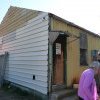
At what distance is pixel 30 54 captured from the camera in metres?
11.8

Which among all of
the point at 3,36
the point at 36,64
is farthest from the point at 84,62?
the point at 3,36

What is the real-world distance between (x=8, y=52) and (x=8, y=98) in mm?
4795

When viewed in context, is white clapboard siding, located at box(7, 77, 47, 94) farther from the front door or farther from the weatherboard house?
the front door

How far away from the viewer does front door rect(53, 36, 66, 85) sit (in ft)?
34.9

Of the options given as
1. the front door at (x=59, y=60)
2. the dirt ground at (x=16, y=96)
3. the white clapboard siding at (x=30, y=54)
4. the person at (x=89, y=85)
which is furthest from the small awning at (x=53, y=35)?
the person at (x=89, y=85)

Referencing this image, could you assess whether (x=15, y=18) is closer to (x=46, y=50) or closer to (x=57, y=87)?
(x=46, y=50)

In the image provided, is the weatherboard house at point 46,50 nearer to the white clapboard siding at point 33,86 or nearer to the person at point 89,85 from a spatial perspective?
the white clapboard siding at point 33,86

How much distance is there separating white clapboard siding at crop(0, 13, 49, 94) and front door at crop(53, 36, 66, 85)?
0.64 metres

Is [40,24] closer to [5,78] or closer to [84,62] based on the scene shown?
[84,62]

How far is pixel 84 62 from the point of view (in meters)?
12.9

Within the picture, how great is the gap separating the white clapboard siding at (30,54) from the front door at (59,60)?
64 centimetres

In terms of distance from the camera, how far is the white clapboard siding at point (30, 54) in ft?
33.6

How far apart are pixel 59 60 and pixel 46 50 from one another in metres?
1.13

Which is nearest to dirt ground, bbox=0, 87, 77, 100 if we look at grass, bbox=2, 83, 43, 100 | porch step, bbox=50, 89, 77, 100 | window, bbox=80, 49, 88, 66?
grass, bbox=2, 83, 43, 100
